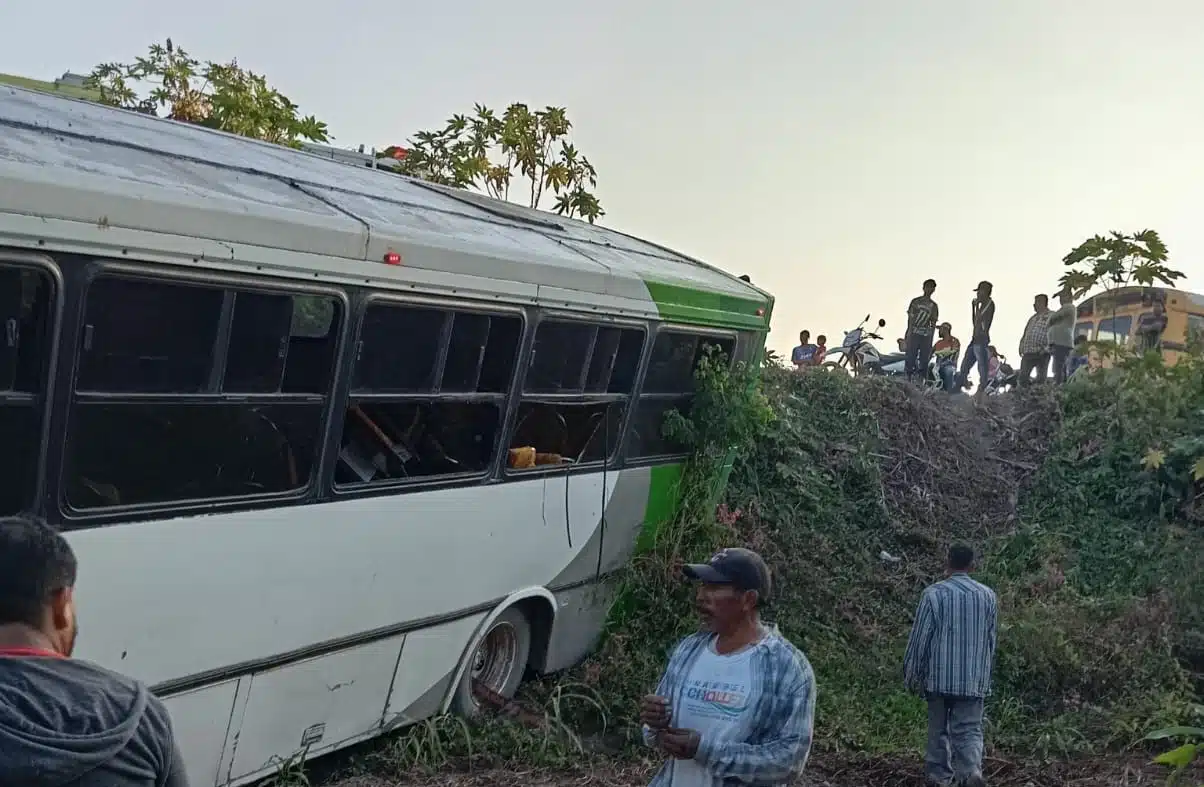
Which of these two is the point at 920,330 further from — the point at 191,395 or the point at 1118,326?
the point at 191,395

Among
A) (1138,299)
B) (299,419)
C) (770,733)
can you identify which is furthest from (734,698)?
(1138,299)

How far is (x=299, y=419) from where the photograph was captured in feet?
16.5

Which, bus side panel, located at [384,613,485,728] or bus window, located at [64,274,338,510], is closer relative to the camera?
bus window, located at [64,274,338,510]

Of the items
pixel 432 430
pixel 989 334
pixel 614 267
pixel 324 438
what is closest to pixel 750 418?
pixel 614 267

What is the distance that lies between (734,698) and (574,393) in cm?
388

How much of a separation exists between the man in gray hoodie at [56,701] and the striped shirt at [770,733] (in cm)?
152

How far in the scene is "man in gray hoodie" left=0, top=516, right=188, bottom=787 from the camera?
201 cm

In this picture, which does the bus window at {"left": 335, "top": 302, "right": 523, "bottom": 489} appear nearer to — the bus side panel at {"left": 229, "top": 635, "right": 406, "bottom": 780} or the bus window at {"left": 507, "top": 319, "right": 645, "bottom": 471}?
the bus window at {"left": 507, "top": 319, "right": 645, "bottom": 471}

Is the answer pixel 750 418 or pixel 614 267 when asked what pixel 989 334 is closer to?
pixel 750 418

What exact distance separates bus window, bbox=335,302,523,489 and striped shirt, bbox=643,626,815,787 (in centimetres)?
264

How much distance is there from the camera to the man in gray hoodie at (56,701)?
201cm

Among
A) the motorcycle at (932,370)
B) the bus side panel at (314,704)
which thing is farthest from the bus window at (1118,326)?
the bus side panel at (314,704)

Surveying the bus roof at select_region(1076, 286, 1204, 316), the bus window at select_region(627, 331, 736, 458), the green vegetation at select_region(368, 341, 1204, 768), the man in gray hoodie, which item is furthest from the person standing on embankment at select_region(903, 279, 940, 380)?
the man in gray hoodie

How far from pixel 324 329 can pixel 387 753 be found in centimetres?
235
